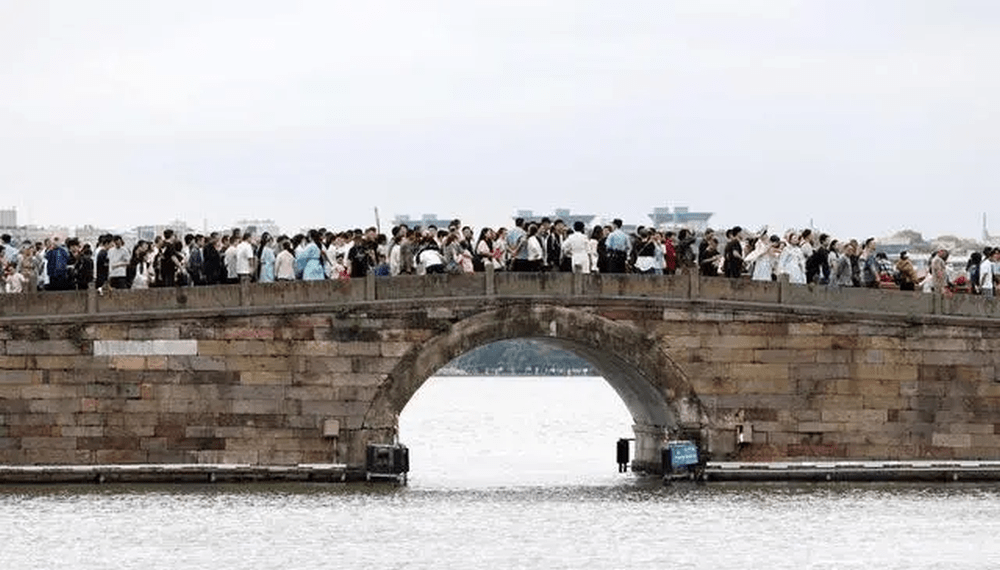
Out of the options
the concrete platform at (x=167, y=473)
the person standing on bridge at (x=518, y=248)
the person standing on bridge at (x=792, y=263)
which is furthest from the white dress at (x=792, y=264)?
the concrete platform at (x=167, y=473)

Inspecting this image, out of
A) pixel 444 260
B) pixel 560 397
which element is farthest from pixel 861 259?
pixel 560 397

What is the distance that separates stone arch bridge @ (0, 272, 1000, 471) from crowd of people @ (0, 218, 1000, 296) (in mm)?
686

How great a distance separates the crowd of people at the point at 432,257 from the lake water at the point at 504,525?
3.95m

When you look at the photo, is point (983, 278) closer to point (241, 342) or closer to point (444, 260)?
point (444, 260)

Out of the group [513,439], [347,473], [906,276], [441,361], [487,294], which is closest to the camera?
[347,473]

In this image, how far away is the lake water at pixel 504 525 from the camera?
46.4 metres

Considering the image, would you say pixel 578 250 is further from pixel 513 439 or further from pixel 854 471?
pixel 513 439

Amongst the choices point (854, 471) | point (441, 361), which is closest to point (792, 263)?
point (854, 471)

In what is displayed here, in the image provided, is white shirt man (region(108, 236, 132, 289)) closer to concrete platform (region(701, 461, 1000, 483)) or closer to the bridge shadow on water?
the bridge shadow on water

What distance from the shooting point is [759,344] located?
57344 millimetres

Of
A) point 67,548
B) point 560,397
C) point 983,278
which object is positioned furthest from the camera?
point 560,397

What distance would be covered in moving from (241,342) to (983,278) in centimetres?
1390

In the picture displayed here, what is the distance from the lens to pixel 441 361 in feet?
186

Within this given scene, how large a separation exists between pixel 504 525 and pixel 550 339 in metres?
7.41
